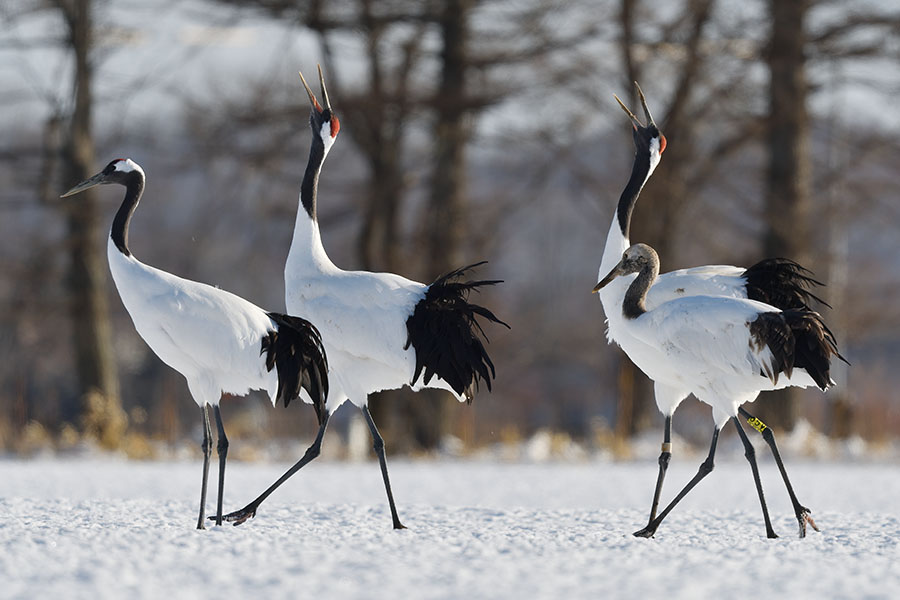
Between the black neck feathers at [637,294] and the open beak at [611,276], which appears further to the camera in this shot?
the open beak at [611,276]

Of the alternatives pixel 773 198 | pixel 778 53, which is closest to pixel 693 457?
pixel 773 198

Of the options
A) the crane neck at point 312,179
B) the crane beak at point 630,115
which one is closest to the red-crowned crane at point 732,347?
the crane beak at point 630,115

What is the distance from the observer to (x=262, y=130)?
15.6 metres

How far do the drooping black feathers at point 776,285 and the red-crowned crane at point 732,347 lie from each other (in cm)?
94

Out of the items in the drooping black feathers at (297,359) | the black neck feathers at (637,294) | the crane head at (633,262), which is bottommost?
the drooping black feathers at (297,359)

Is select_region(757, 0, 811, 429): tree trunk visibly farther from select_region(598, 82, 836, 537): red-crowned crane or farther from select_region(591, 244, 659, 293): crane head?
select_region(591, 244, 659, 293): crane head

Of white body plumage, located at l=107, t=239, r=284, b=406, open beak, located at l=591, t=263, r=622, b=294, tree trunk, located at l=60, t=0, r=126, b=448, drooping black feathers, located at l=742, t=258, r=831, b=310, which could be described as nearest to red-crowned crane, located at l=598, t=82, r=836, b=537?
drooping black feathers, located at l=742, t=258, r=831, b=310

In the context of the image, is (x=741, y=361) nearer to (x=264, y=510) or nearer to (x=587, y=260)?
(x=264, y=510)

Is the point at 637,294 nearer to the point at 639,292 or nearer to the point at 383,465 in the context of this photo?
the point at 639,292

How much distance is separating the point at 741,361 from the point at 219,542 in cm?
280

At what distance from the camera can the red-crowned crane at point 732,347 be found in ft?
20.9

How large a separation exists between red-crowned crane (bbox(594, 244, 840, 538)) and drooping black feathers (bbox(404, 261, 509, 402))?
870mm

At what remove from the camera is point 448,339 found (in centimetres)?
670

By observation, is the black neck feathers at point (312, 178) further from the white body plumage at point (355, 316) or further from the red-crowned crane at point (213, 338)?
the red-crowned crane at point (213, 338)
